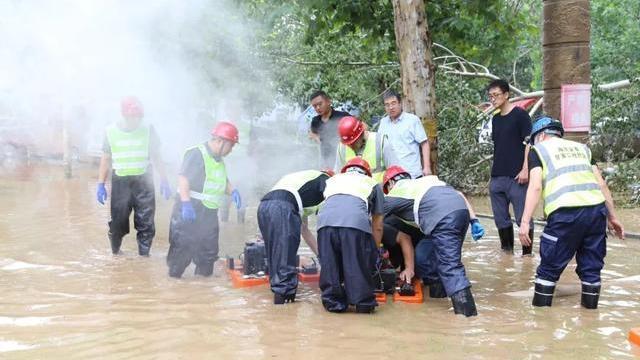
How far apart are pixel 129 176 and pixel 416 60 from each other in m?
3.37

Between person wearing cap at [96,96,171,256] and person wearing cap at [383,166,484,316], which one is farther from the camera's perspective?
person wearing cap at [96,96,171,256]

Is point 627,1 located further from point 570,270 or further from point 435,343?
point 435,343

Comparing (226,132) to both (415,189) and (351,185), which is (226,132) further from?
(415,189)

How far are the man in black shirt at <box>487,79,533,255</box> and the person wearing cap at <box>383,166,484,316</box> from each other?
6.71 feet

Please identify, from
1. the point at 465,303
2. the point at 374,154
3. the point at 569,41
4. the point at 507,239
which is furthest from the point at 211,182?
the point at 569,41

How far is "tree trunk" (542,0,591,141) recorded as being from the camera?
682 centimetres

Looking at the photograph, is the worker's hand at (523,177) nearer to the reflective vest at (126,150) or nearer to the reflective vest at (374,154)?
the reflective vest at (374,154)

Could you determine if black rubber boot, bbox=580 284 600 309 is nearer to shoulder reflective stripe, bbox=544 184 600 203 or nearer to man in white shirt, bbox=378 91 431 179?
shoulder reflective stripe, bbox=544 184 600 203

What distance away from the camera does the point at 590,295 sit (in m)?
5.06

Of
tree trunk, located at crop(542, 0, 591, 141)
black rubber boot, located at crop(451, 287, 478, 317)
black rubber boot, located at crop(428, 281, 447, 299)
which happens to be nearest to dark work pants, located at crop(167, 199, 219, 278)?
black rubber boot, located at crop(428, 281, 447, 299)

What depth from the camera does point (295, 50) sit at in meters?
13.9

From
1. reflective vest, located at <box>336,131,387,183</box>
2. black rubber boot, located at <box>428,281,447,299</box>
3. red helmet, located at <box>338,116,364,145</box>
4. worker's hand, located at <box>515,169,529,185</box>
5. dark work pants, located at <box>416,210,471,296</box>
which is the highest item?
red helmet, located at <box>338,116,364,145</box>

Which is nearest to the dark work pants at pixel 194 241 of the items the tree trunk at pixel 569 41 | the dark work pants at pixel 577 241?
the dark work pants at pixel 577 241

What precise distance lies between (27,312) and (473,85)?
1390 cm
